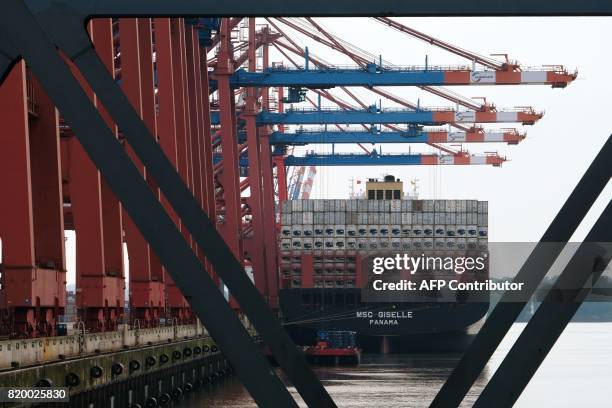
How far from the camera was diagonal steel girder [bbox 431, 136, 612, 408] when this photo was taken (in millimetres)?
4504

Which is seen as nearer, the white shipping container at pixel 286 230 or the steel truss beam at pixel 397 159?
the steel truss beam at pixel 397 159

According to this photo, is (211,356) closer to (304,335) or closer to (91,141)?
(304,335)

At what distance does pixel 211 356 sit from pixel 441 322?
26.8 m

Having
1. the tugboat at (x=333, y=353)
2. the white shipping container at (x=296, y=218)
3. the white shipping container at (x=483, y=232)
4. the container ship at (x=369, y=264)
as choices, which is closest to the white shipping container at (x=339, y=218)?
the container ship at (x=369, y=264)

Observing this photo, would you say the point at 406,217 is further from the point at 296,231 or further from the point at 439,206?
the point at 296,231

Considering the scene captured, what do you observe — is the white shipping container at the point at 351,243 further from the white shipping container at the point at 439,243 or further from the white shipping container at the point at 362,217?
the white shipping container at the point at 439,243

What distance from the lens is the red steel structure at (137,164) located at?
2184cm

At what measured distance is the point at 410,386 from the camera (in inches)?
1731

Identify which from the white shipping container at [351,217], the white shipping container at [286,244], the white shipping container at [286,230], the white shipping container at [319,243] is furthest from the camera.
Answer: the white shipping container at [286,230]

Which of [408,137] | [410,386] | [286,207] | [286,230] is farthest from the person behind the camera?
[286,207]

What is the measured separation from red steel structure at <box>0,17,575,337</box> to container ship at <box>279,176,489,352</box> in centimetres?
184

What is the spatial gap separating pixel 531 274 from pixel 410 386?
39.5 m

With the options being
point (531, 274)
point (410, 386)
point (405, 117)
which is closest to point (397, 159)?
point (405, 117)

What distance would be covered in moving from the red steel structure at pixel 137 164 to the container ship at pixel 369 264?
1.84 metres
